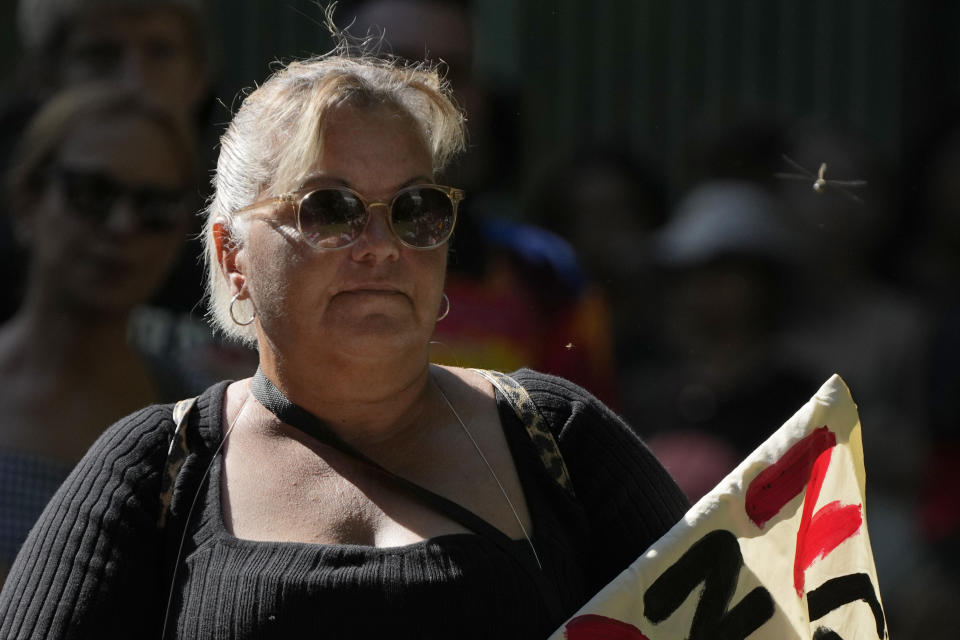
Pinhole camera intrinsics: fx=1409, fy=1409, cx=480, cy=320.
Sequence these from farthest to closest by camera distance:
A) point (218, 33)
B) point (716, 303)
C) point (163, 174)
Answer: point (218, 33)
point (716, 303)
point (163, 174)

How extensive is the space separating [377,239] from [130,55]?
1.72 meters

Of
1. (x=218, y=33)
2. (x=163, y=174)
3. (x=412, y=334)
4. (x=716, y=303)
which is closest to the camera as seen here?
(x=412, y=334)

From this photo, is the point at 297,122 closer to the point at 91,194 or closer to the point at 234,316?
the point at 234,316

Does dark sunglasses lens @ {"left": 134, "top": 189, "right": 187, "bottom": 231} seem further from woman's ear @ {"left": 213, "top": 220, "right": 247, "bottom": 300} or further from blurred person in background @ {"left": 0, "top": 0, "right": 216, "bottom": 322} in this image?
woman's ear @ {"left": 213, "top": 220, "right": 247, "bottom": 300}

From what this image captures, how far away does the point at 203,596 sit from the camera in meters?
1.93

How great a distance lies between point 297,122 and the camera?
81.0 inches

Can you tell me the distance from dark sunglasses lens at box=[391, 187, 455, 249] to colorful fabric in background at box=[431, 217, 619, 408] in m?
0.94

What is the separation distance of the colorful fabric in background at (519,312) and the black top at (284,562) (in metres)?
0.95

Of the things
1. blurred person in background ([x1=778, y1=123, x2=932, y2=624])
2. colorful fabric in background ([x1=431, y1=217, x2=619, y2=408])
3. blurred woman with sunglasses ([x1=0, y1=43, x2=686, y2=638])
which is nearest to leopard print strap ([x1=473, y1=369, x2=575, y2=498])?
blurred woman with sunglasses ([x1=0, y1=43, x2=686, y2=638])

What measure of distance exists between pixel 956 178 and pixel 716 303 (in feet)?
2.53

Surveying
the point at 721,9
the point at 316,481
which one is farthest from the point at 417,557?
the point at 721,9

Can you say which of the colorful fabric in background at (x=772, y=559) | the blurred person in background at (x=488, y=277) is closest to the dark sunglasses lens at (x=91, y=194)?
the blurred person in background at (x=488, y=277)

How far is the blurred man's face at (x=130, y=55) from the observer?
3.46 m

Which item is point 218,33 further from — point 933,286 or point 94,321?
point 933,286
